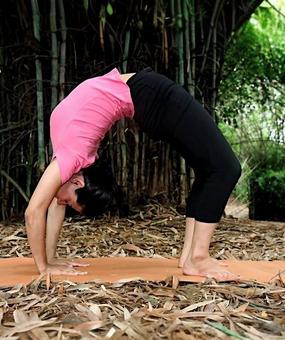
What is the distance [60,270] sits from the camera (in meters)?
1.93

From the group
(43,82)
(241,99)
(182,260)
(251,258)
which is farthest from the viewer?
(241,99)

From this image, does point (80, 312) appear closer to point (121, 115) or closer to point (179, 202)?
point (121, 115)

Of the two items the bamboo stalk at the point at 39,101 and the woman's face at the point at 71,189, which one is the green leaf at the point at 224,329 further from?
the bamboo stalk at the point at 39,101

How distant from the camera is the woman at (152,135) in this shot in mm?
1954

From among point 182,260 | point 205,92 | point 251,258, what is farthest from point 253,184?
point 182,260

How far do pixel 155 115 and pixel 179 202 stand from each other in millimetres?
1819

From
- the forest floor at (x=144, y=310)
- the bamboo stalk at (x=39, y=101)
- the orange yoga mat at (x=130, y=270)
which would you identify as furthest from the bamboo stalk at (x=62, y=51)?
the forest floor at (x=144, y=310)

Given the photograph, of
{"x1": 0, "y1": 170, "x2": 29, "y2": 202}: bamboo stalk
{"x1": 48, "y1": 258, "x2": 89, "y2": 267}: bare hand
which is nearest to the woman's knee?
{"x1": 48, "y1": 258, "x2": 89, "y2": 267}: bare hand

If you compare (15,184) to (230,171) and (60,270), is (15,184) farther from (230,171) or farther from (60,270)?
(230,171)

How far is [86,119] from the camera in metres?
1.99

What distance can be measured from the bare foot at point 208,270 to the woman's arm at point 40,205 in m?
0.44

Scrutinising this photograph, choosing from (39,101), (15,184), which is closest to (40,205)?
(39,101)

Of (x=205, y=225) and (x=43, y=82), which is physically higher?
(x=43, y=82)

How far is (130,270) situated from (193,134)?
19.0 inches
